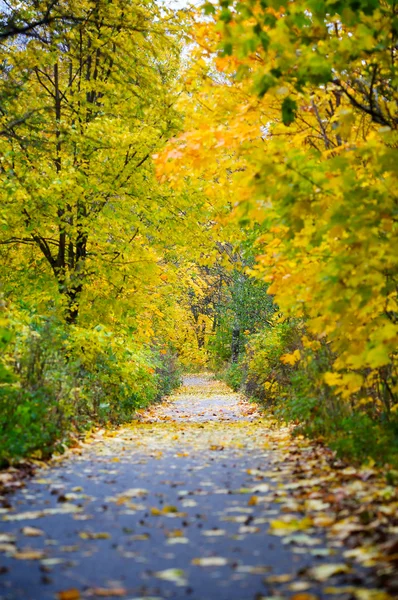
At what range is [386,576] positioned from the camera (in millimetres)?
2738

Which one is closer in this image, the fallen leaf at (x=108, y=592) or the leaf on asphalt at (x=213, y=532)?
the fallen leaf at (x=108, y=592)

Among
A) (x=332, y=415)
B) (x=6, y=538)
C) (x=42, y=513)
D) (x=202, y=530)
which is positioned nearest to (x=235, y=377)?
(x=332, y=415)

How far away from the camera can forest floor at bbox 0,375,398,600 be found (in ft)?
9.15

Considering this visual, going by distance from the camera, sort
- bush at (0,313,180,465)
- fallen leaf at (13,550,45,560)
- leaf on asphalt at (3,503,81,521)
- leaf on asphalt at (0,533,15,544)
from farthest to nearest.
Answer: bush at (0,313,180,465), leaf on asphalt at (3,503,81,521), leaf on asphalt at (0,533,15,544), fallen leaf at (13,550,45,560)

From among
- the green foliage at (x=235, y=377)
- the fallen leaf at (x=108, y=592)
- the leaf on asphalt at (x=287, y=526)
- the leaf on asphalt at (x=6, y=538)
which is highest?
the leaf on asphalt at (x=6, y=538)

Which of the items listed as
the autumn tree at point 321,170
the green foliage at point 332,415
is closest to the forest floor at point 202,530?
the green foliage at point 332,415

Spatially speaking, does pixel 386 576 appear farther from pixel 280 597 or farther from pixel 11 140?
pixel 11 140

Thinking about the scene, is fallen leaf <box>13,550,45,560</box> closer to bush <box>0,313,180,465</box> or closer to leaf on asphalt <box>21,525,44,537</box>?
leaf on asphalt <box>21,525,44,537</box>

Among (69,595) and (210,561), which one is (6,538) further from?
(210,561)

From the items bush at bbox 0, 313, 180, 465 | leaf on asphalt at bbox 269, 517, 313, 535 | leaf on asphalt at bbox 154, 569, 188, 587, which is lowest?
leaf on asphalt at bbox 269, 517, 313, 535

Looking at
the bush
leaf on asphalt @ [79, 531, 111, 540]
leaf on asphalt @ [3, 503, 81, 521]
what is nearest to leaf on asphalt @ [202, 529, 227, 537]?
leaf on asphalt @ [79, 531, 111, 540]

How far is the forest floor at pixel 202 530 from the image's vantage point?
279 centimetres

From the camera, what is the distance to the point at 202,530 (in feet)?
12.1

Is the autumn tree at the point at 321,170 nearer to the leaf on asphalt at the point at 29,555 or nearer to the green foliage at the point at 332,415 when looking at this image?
the green foliage at the point at 332,415
